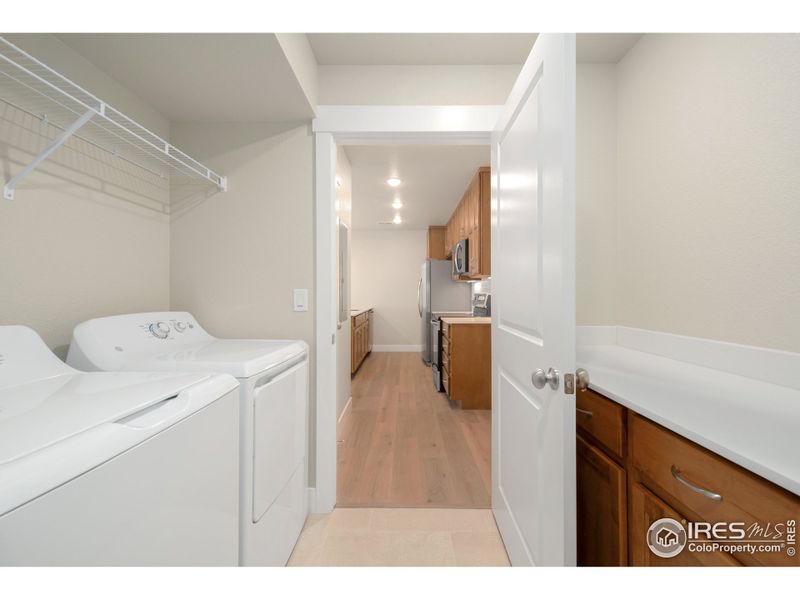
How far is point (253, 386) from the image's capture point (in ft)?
3.74

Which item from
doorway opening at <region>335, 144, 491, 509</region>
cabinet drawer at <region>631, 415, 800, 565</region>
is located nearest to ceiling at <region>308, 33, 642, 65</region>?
doorway opening at <region>335, 144, 491, 509</region>

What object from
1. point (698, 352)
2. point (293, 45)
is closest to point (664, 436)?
point (698, 352)

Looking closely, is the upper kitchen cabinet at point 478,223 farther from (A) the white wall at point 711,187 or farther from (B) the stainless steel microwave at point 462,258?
(A) the white wall at point 711,187

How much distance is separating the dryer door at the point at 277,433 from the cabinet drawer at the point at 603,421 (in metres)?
1.06

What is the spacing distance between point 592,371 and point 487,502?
107 centimetres

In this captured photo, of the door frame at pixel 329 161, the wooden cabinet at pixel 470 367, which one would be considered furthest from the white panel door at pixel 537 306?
the wooden cabinet at pixel 470 367

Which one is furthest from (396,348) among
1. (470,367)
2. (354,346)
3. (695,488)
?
(695,488)

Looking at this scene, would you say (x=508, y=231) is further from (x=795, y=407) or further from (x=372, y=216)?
(x=372, y=216)

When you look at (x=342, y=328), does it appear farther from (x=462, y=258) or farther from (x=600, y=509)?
(x=600, y=509)

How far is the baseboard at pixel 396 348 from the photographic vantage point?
6.88 metres

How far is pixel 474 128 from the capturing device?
1766 mm

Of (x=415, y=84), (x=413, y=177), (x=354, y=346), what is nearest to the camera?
(x=415, y=84)

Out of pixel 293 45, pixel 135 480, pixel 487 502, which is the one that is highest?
pixel 293 45

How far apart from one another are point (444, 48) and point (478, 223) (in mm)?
2021
